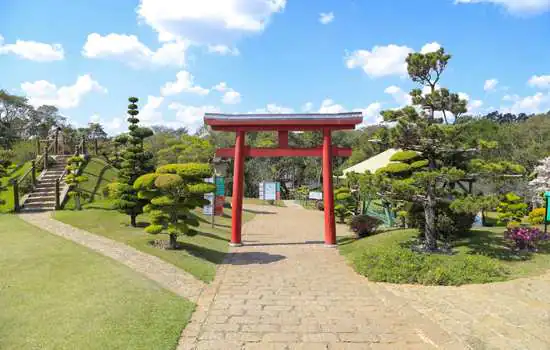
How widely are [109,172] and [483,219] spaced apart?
18.9 metres

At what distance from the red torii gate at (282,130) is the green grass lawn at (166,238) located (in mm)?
1508

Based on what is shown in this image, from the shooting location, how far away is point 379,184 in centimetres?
1152

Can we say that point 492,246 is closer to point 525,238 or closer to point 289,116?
point 525,238

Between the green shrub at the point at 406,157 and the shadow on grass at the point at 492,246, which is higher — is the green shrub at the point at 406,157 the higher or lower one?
the higher one

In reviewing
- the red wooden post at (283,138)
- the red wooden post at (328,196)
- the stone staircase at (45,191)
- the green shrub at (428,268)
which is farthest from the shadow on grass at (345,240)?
the stone staircase at (45,191)

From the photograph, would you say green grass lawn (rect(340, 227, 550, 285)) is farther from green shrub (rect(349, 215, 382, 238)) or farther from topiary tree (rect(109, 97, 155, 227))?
topiary tree (rect(109, 97, 155, 227))

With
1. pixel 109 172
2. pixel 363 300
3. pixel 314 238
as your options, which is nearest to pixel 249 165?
pixel 109 172

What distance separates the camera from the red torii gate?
46.7ft

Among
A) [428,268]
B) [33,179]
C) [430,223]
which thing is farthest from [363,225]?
[33,179]

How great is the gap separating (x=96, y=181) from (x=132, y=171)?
6.93 metres

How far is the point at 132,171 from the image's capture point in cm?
1496

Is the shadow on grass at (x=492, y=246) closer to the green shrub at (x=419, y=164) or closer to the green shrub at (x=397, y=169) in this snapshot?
the green shrub at (x=419, y=164)

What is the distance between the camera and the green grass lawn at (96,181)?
60.7 feet

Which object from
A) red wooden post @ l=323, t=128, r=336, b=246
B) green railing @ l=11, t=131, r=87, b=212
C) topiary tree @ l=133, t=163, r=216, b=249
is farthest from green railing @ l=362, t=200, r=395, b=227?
green railing @ l=11, t=131, r=87, b=212
